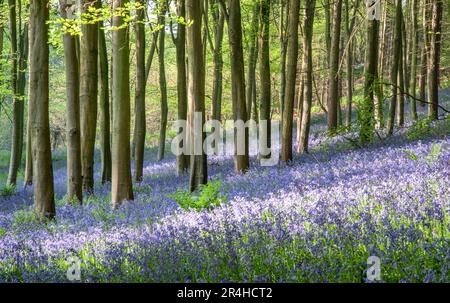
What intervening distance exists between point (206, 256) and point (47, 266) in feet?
5.72

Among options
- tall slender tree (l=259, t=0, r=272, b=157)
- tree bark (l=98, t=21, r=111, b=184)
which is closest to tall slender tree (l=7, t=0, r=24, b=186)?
tree bark (l=98, t=21, r=111, b=184)

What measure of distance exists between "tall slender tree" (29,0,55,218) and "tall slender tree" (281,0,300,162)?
6791 millimetres

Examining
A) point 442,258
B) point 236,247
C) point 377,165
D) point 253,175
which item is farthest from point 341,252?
point 253,175

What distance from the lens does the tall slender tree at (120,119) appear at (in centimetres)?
1037

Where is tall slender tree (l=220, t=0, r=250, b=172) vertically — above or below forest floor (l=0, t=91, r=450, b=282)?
above

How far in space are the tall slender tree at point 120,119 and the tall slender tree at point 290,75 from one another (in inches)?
194

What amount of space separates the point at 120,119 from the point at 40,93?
77.5 inches

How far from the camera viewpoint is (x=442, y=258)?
3836 mm

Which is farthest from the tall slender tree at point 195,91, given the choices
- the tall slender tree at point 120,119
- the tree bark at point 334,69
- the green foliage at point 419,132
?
the tree bark at point 334,69

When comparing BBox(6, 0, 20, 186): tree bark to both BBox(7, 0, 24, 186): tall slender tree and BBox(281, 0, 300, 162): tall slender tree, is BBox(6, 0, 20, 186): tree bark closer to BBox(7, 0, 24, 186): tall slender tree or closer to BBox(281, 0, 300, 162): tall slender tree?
BBox(7, 0, 24, 186): tall slender tree

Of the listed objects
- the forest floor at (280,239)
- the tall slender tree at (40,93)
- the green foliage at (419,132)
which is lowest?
the forest floor at (280,239)

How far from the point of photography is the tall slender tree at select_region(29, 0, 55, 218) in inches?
342

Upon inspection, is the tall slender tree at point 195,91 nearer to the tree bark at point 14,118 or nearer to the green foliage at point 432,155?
the green foliage at point 432,155
